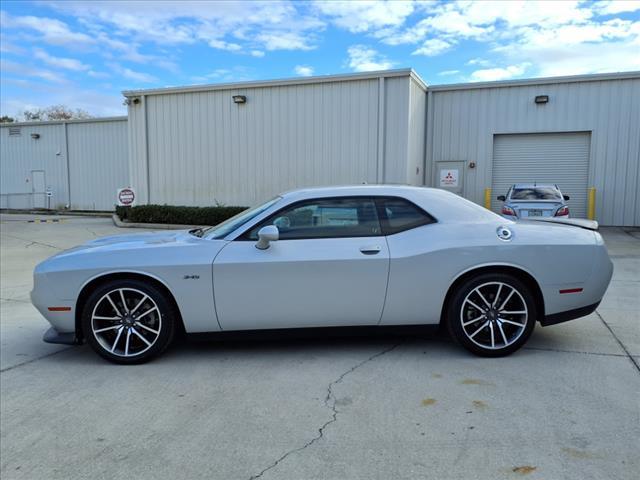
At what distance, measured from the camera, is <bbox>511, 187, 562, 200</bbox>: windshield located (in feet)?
42.4

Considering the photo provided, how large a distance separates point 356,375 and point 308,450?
3.70ft

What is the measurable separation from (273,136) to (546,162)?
916cm

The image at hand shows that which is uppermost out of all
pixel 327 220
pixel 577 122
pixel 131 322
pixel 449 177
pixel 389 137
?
pixel 577 122

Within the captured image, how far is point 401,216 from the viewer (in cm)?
435

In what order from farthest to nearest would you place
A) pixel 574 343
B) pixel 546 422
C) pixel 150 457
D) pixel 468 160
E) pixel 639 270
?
1. pixel 468 160
2. pixel 639 270
3. pixel 574 343
4. pixel 546 422
5. pixel 150 457

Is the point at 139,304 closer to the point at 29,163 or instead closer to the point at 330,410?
the point at 330,410

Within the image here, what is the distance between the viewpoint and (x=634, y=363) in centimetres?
409

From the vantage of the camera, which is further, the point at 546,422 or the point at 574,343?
the point at 574,343

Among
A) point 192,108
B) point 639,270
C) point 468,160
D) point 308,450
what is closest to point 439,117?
point 468,160

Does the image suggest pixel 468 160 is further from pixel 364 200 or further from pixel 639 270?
pixel 364 200

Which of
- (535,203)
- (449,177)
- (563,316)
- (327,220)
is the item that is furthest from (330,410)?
(449,177)

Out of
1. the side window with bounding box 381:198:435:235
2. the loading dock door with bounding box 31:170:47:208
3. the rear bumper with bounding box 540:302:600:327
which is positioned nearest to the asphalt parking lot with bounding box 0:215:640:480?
the rear bumper with bounding box 540:302:600:327

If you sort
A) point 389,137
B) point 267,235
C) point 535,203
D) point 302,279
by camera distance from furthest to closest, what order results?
point 389,137
point 535,203
point 302,279
point 267,235

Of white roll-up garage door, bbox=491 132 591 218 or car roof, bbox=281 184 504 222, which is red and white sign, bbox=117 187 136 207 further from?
car roof, bbox=281 184 504 222
